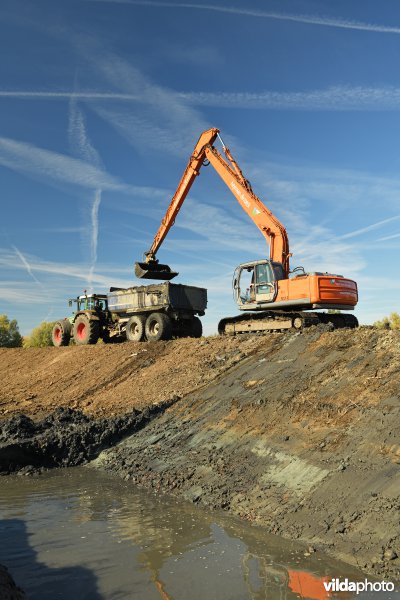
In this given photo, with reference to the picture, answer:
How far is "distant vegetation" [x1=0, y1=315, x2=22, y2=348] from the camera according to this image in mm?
51219

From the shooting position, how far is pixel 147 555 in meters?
6.01

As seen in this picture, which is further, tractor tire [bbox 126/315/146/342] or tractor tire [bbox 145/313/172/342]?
tractor tire [bbox 126/315/146/342]

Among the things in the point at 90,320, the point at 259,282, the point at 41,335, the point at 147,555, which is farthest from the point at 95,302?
the point at 41,335

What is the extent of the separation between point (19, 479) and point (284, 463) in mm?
5715

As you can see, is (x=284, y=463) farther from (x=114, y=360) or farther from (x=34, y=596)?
(x=114, y=360)

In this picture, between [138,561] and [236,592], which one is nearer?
[236,592]

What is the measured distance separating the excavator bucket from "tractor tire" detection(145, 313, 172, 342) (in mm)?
2534

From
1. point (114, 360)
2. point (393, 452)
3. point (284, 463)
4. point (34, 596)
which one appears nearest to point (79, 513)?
point (34, 596)

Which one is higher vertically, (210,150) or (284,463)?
(210,150)

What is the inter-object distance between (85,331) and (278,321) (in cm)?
1078

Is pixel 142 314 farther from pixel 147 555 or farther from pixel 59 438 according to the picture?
pixel 147 555

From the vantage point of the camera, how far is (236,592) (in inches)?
200

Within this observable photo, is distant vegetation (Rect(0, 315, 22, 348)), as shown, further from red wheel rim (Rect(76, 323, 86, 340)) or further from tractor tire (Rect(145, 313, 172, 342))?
tractor tire (Rect(145, 313, 172, 342))

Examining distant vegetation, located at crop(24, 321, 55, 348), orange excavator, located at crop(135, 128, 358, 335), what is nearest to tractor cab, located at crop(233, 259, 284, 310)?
orange excavator, located at crop(135, 128, 358, 335)
